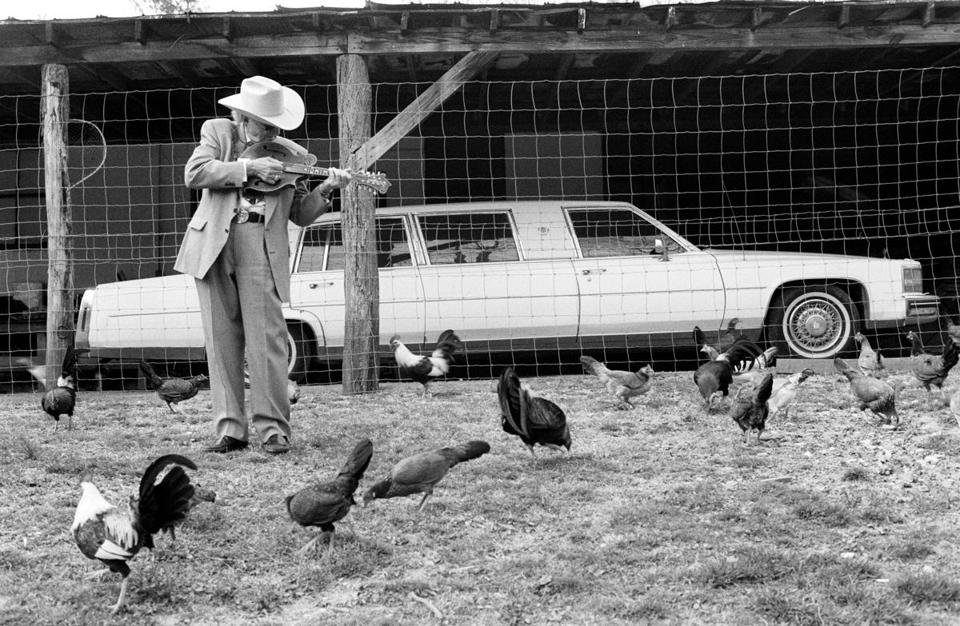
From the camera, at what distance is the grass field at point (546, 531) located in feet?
13.5

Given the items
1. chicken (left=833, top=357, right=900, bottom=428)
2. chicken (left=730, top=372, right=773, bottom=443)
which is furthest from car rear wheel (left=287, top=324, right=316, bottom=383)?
chicken (left=833, top=357, right=900, bottom=428)

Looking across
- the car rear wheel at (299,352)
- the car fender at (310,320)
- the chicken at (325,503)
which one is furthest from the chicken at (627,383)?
the chicken at (325,503)

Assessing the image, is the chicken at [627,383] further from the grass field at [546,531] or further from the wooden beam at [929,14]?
the wooden beam at [929,14]

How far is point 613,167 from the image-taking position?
14.0 metres

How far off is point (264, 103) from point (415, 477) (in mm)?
2334

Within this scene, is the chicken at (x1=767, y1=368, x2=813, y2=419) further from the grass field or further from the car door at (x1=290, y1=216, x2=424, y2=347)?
the car door at (x1=290, y1=216, x2=424, y2=347)

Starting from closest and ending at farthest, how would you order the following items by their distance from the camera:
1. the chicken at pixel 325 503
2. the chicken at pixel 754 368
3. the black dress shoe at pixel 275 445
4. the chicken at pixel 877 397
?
the chicken at pixel 325 503
the black dress shoe at pixel 275 445
the chicken at pixel 877 397
the chicken at pixel 754 368

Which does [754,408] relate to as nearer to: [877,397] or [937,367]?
[877,397]

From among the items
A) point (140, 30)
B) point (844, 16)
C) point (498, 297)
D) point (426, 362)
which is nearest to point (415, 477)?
point (426, 362)

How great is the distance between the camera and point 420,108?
9734 mm

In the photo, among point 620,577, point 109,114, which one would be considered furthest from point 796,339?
point 109,114

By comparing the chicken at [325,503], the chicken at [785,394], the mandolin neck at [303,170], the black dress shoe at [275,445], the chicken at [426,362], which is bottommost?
the chicken at [325,503]

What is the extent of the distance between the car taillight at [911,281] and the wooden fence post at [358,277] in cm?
503

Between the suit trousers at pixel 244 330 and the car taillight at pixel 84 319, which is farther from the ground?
the car taillight at pixel 84 319
